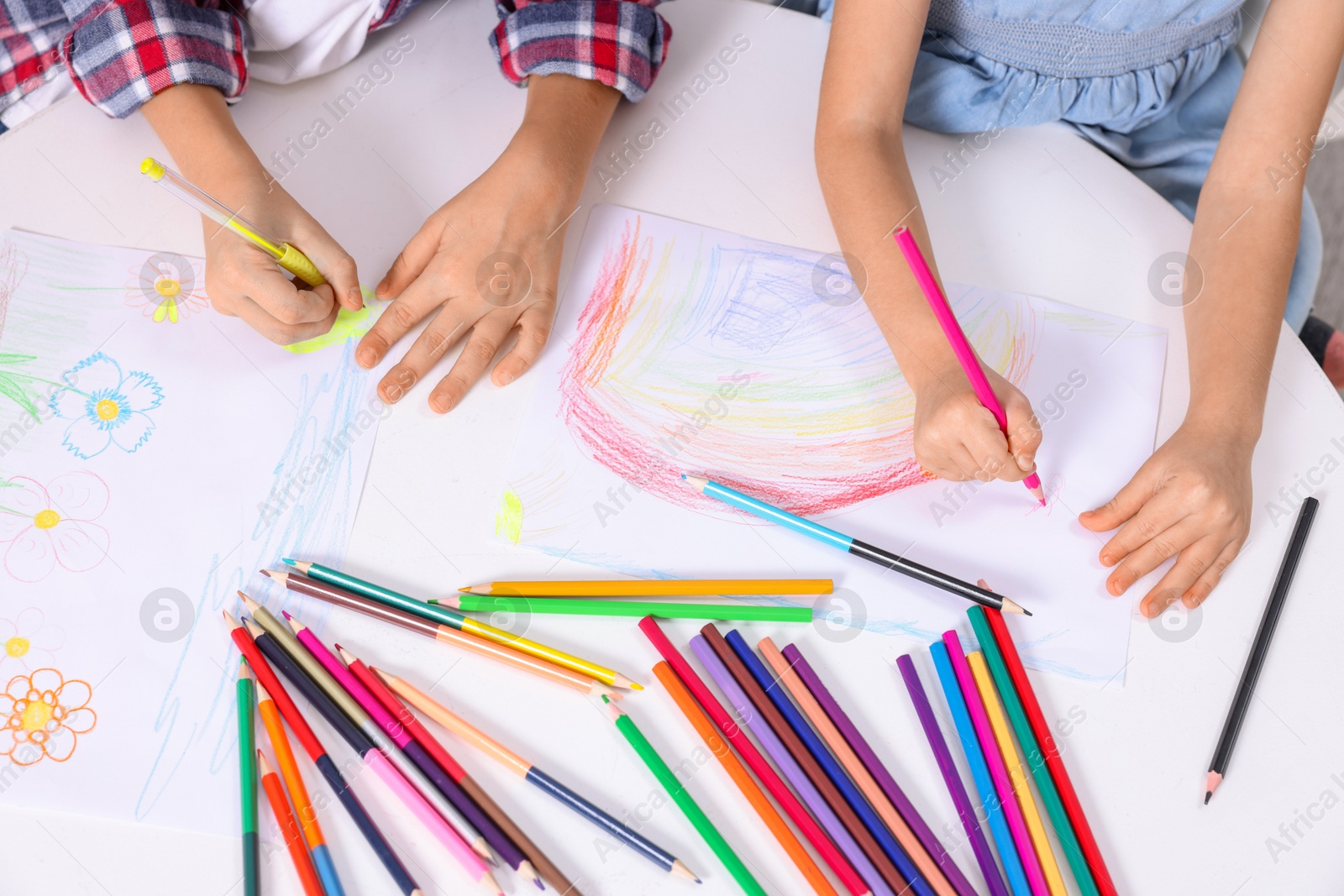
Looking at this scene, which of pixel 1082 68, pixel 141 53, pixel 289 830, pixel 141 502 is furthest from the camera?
pixel 1082 68

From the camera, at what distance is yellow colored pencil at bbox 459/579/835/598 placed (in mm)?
608

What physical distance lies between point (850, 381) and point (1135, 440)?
23 centimetres

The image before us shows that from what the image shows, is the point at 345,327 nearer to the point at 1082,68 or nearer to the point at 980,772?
the point at 980,772

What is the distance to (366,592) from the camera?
60cm

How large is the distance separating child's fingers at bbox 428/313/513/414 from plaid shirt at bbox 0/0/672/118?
264 mm

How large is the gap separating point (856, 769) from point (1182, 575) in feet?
0.94

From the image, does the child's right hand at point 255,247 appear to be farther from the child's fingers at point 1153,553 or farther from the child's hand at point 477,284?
the child's fingers at point 1153,553

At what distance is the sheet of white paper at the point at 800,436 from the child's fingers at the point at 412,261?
0.12 m

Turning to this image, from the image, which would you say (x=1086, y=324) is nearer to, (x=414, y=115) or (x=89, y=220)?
(x=414, y=115)

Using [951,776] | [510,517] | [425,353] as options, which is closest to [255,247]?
[425,353]

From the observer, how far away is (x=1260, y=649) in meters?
0.62

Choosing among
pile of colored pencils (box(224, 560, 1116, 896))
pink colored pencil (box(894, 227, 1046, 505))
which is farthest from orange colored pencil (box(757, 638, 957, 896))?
pink colored pencil (box(894, 227, 1046, 505))

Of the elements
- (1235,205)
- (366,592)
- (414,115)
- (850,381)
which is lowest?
(366,592)

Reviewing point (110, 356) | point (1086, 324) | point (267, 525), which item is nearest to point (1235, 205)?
point (1086, 324)
